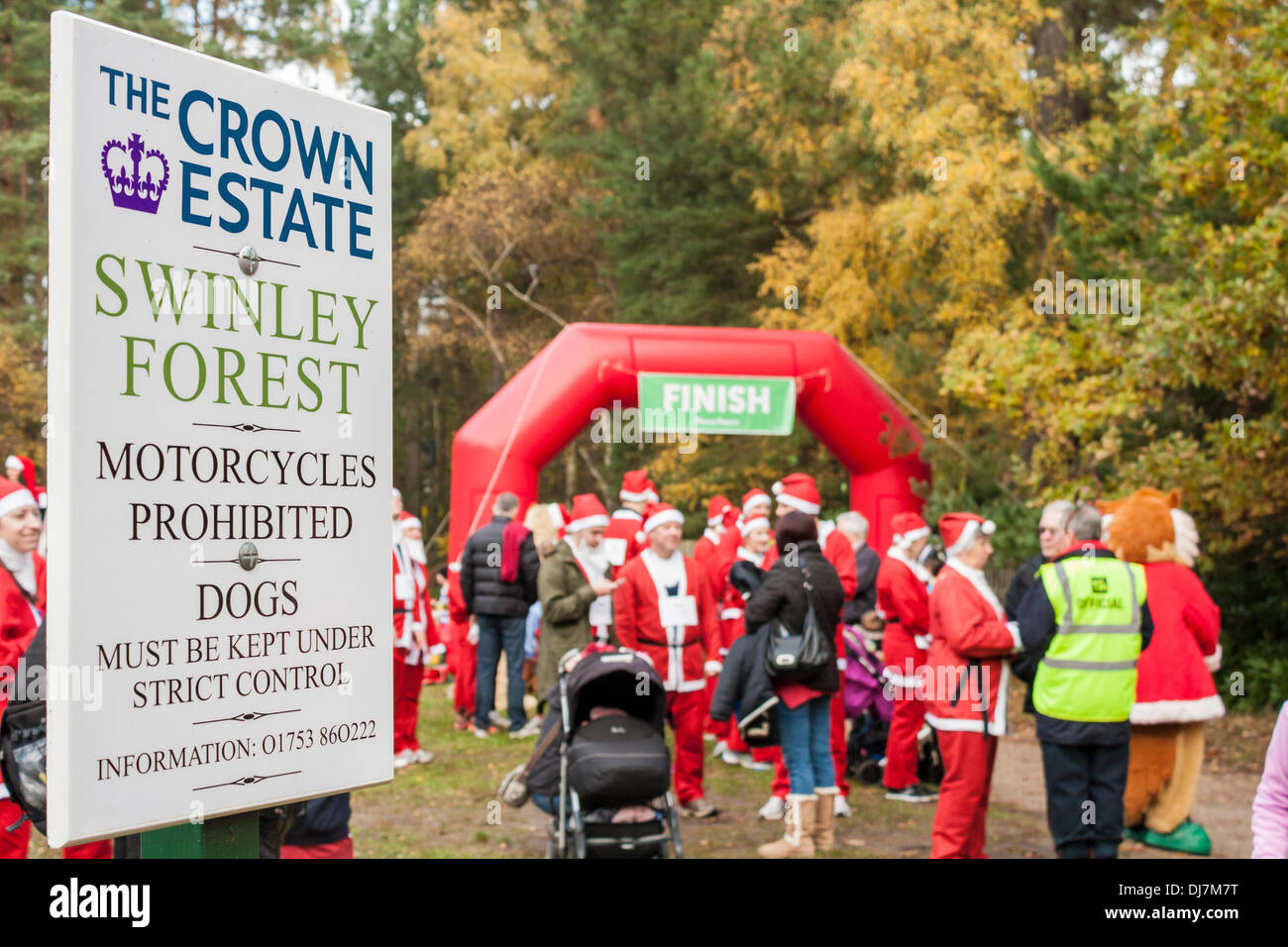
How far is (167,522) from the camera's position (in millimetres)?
1963

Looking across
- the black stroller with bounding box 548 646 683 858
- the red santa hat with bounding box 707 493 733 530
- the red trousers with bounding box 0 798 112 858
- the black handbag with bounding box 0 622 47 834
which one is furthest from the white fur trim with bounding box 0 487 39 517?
the red santa hat with bounding box 707 493 733 530

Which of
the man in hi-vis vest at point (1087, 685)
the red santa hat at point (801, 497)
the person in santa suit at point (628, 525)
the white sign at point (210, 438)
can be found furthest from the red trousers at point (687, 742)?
the white sign at point (210, 438)

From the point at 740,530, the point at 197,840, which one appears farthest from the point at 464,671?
the point at 197,840

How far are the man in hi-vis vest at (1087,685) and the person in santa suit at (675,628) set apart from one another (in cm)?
248

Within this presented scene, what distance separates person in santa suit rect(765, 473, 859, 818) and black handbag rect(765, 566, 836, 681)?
0.55 m

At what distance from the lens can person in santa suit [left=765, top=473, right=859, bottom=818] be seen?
Result: 7.33 metres

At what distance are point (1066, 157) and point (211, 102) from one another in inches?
554

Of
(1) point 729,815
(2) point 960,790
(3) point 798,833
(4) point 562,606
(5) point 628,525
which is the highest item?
(5) point 628,525

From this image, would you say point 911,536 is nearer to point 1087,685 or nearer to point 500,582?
point 1087,685

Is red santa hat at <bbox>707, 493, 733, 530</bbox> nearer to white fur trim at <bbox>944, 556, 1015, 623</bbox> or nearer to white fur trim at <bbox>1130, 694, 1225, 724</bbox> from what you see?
white fur trim at <bbox>1130, 694, 1225, 724</bbox>

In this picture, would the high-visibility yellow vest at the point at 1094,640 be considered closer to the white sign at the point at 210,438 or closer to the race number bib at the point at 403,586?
the white sign at the point at 210,438

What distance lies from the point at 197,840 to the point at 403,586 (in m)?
6.76

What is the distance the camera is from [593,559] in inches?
Result: 391
